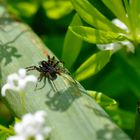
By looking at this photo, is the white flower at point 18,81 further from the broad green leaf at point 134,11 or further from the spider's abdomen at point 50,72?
the broad green leaf at point 134,11

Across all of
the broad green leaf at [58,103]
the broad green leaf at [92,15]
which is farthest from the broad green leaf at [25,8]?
the broad green leaf at [92,15]

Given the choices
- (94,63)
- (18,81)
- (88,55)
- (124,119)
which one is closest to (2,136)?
(18,81)

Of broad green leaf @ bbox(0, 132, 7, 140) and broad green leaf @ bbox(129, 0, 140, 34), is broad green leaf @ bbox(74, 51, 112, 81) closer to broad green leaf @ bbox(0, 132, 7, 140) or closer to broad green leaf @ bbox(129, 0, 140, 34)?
broad green leaf @ bbox(129, 0, 140, 34)

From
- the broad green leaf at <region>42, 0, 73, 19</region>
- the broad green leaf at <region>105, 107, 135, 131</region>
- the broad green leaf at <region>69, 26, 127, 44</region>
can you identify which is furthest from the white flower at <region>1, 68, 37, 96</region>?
the broad green leaf at <region>42, 0, 73, 19</region>

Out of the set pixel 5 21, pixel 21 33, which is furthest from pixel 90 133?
pixel 5 21

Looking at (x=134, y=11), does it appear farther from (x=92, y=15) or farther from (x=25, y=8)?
(x=25, y=8)

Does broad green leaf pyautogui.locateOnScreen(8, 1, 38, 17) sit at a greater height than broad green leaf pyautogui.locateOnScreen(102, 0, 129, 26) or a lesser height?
greater

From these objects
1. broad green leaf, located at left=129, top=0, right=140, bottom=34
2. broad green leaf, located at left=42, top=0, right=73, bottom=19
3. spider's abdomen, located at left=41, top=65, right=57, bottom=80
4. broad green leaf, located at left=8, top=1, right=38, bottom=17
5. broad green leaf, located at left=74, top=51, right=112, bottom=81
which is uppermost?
broad green leaf, located at left=8, top=1, right=38, bottom=17
